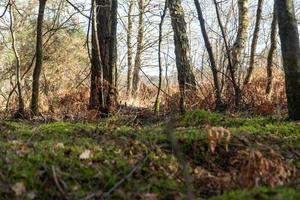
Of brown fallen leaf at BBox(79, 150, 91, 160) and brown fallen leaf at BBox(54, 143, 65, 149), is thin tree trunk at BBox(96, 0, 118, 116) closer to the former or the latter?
brown fallen leaf at BBox(54, 143, 65, 149)

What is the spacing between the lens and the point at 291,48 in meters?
5.61

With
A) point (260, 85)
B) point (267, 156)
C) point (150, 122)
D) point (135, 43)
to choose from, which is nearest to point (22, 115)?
point (150, 122)

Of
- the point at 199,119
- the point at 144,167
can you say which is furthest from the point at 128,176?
the point at 199,119

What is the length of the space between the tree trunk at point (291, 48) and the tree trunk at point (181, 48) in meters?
4.29

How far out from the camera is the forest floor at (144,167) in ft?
10.3

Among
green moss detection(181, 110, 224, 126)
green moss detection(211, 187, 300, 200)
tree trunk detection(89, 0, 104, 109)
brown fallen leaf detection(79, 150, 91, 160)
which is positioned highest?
tree trunk detection(89, 0, 104, 109)

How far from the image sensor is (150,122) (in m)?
6.91

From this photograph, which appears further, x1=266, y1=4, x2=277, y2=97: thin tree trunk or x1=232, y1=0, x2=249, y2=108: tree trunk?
x1=232, y1=0, x2=249, y2=108: tree trunk

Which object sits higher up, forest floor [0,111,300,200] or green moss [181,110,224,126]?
green moss [181,110,224,126]

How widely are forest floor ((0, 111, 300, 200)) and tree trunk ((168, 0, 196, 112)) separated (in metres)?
5.40

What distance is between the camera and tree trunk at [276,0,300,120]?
18.4 ft

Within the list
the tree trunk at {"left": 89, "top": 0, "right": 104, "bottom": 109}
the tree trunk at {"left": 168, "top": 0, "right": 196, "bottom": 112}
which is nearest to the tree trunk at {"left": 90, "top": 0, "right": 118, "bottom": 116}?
the tree trunk at {"left": 89, "top": 0, "right": 104, "bottom": 109}

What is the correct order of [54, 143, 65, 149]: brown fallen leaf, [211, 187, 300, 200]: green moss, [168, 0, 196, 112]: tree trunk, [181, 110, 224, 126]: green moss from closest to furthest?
[211, 187, 300, 200]: green moss, [54, 143, 65, 149]: brown fallen leaf, [181, 110, 224, 126]: green moss, [168, 0, 196, 112]: tree trunk

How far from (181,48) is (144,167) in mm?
7379
